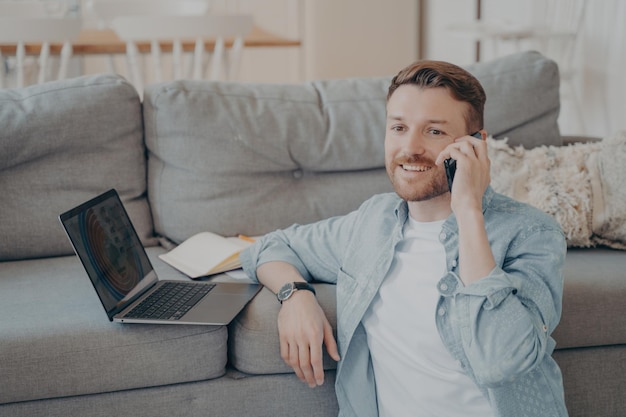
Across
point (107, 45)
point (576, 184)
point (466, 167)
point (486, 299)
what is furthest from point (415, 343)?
point (107, 45)

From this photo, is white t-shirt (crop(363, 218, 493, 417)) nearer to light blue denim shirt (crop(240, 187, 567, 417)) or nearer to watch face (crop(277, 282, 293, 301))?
light blue denim shirt (crop(240, 187, 567, 417))

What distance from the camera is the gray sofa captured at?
66.1 inches

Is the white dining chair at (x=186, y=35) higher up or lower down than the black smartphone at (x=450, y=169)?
higher up

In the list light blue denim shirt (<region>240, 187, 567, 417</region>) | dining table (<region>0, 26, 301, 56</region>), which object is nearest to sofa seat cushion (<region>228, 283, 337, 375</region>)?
light blue denim shirt (<region>240, 187, 567, 417</region>)

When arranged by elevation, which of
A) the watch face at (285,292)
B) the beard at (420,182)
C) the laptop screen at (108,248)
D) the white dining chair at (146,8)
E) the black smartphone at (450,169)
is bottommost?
the watch face at (285,292)

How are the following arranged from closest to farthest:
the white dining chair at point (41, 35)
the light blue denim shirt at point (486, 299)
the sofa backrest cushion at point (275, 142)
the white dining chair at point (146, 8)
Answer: the light blue denim shirt at point (486, 299), the sofa backrest cushion at point (275, 142), the white dining chair at point (41, 35), the white dining chair at point (146, 8)

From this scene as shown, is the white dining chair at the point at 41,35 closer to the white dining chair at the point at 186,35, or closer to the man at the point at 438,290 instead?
the white dining chair at the point at 186,35

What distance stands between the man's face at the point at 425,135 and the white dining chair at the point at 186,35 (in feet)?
7.29

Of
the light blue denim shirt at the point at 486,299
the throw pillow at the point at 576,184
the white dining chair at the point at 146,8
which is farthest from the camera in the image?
the white dining chair at the point at 146,8

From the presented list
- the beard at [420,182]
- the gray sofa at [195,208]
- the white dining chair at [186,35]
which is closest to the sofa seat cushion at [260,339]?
the gray sofa at [195,208]

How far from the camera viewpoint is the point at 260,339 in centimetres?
172

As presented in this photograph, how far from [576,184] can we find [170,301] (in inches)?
44.5

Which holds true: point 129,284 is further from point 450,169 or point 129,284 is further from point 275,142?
point 450,169

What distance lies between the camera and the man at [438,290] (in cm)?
131
